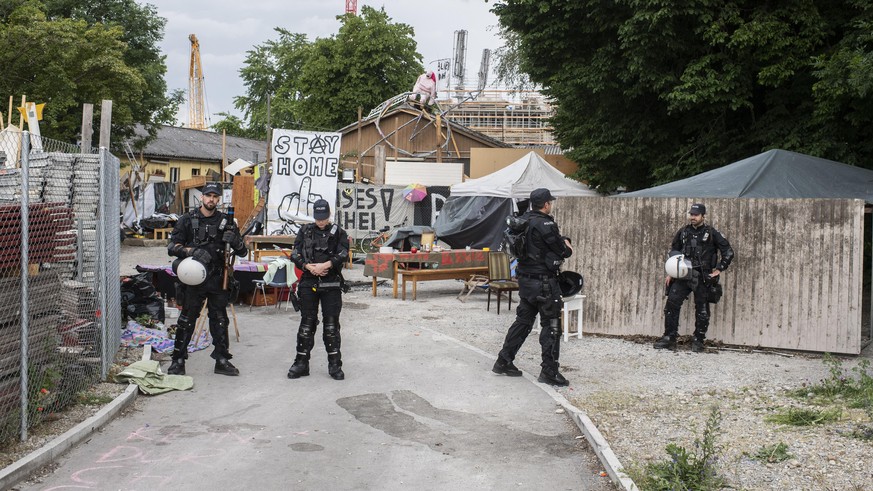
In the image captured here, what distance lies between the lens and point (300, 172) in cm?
1920

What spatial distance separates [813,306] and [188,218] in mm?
8112

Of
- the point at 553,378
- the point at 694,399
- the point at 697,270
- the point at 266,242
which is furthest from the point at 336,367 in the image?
the point at 266,242

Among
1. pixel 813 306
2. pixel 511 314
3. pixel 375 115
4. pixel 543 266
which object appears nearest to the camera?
pixel 543 266

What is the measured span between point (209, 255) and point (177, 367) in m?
1.26

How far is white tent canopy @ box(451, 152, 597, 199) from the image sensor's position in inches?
859

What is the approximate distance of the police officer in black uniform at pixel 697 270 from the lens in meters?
10.7

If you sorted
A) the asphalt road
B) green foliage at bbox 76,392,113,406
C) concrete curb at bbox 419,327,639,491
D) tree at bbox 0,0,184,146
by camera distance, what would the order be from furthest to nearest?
tree at bbox 0,0,184,146 < green foliage at bbox 76,392,113,406 < the asphalt road < concrete curb at bbox 419,327,639,491

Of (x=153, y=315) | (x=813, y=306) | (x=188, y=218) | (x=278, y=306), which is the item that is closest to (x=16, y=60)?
(x=278, y=306)

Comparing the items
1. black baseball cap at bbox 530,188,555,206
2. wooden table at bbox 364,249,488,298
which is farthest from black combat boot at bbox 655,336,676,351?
wooden table at bbox 364,249,488,298

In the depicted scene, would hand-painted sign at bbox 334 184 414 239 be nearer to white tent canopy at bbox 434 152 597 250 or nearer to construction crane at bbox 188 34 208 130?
white tent canopy at bbox 434 152 597 250

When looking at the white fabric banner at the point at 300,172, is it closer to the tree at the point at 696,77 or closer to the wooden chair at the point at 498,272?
the tree at the point at 696,77

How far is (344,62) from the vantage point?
5103 cm

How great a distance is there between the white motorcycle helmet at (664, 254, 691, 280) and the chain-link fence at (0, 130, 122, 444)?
691 cm

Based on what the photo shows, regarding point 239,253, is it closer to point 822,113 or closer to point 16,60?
point 822,113
